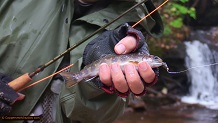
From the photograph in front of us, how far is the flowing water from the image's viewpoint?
968 cm

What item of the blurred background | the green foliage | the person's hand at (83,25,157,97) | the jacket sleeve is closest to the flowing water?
the blurred background

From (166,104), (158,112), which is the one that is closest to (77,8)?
(158,112)

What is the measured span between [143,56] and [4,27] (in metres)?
1.00

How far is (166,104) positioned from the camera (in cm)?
862

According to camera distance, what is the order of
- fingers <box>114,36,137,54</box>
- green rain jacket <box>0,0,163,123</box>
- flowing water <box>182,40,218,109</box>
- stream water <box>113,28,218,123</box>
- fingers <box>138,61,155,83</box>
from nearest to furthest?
fingers <box>138,61,155,83</box> → fingers <box>114,36,137,54</box> → green rain jacket <box>0,0,163,123</box> → stream water <box>113,28,218,123</box> → flowing water <box>182,40,218,109</box>

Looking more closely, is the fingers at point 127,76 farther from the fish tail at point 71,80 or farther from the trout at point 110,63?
the fish tail at point 71,80

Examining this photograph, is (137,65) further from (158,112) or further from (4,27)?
(158,112)

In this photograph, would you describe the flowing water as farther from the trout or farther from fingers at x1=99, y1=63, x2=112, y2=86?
fingers at x1=99, y1=63, x2=112, y2=86

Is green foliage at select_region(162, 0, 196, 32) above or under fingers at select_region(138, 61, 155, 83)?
under

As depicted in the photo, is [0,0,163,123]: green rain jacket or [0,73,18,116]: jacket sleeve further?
[0,0,163,123]: green rain jacket

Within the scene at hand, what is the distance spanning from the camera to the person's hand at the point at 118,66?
1563 mm

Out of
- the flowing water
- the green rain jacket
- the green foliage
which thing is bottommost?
the flowing water

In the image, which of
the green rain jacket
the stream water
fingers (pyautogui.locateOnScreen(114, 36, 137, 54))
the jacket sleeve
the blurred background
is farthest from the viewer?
the blurred background

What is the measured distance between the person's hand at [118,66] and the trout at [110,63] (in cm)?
4
